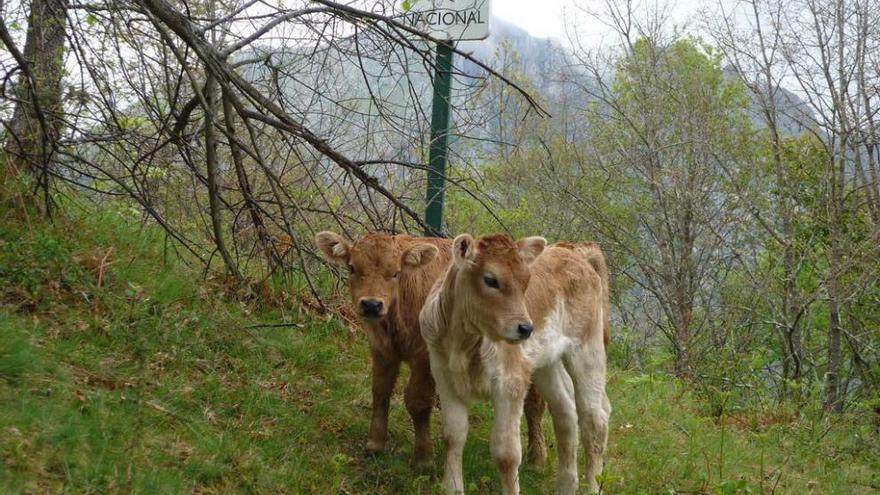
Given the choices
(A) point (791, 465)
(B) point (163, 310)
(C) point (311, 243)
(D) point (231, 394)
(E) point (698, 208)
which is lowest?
(A) point (791, 465)

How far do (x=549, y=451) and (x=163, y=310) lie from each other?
3776mm

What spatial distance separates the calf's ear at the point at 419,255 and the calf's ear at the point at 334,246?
1.57ft

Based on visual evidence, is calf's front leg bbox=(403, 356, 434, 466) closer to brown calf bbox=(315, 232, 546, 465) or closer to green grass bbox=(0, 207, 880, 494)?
brown calf bbox=(315, 232, 546, 465)

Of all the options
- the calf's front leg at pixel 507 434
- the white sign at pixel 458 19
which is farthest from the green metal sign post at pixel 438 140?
the calf's front leg at pixel 507 434

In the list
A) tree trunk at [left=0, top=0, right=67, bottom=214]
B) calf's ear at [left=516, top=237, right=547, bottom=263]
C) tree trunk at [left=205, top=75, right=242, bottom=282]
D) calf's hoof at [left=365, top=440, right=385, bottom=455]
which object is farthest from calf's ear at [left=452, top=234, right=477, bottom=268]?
tree trunk at [left=0, top=0, right=67, bottom=214]

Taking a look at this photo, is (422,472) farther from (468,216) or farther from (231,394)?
(468,216)

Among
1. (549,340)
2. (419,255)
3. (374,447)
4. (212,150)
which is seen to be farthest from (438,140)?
(374,447)

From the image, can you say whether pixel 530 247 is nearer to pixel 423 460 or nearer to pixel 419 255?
pixel 419 255

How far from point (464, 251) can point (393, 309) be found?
45.8 inches

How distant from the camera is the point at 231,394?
23.6ft

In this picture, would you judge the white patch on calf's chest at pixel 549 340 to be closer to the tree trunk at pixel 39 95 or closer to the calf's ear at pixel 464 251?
the calf's ear at pixel 464 251

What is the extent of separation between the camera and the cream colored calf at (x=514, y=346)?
6.27 meters

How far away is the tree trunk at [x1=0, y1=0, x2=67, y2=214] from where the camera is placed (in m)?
8.02

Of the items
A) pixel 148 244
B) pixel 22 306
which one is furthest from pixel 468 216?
pixel 22 306
